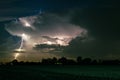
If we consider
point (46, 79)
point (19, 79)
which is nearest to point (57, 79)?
point (46, 79)

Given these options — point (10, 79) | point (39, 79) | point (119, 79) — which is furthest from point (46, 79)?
point (119, 79)

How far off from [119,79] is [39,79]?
10552 mm

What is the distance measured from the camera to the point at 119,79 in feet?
166

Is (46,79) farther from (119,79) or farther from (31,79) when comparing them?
(119,79)

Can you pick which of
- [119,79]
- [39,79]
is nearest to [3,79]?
[39,79]

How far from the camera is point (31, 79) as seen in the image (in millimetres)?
50031

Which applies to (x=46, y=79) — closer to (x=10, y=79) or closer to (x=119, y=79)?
(x=10, y=79)

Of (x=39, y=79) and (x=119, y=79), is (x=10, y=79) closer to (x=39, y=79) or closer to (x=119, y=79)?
(x=39, y=79)

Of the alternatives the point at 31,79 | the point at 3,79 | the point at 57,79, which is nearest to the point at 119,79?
the point at 57,79

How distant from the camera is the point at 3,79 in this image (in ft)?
164

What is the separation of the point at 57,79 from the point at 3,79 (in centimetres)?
704

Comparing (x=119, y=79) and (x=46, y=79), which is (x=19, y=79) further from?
(x=119, y=79)

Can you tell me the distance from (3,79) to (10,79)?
3.34ft

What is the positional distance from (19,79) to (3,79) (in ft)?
6.85
